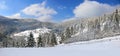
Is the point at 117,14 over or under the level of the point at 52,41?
over

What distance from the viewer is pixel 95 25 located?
19675 cm

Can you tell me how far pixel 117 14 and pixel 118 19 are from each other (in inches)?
136

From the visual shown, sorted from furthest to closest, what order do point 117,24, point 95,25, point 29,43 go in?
point 95,25
point 117,24
point 29,43

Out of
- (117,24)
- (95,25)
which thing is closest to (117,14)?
(117,24)

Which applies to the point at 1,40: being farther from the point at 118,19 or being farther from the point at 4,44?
the point at 118,19

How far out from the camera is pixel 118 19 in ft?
523

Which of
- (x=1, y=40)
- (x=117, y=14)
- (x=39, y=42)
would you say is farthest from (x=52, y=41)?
(x=117, y=14)

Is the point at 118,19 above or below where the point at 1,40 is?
above

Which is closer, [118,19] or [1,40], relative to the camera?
[1,40]

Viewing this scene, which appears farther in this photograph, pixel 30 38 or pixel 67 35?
pixel 67 35

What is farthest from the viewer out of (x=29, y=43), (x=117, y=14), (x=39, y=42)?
(x=117, y=14)

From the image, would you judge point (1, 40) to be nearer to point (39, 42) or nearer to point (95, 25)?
point (39, 42)

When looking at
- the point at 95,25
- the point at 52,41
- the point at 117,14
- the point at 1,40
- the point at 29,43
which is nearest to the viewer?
the point at 29,43

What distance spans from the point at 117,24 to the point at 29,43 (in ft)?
217
